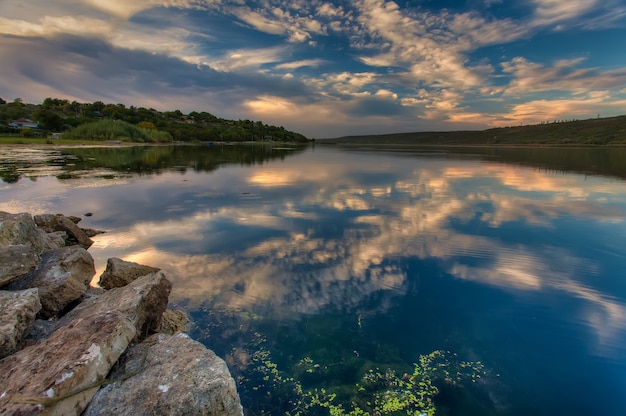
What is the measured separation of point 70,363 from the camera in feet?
12.5

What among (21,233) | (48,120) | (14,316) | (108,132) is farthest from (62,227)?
(48,120)

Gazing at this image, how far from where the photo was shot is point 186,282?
9055 millimetres

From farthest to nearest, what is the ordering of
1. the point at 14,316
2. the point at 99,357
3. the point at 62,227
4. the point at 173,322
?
1. the point at 62,227
2. the point at 173,322
3. the point at 14,316
4. the point at 99,357

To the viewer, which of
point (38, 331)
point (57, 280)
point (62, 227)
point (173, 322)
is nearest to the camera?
point (38, 331)

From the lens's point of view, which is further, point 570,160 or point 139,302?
point 570,160

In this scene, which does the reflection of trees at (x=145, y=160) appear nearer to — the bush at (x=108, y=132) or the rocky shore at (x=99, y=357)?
the rocky shore at (x=99, y=357)

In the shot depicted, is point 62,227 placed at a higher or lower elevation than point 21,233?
lower

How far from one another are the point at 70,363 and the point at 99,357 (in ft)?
0.98

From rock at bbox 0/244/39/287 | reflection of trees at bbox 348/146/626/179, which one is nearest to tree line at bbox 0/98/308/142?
reflection of trees at bbox 348/146/626/179

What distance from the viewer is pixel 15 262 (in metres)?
6.13

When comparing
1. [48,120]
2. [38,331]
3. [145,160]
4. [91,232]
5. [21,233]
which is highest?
[48,120]

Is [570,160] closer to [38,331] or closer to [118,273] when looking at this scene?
[118,273]

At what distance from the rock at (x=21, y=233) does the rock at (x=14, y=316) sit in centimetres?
290

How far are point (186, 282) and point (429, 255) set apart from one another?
803cm
